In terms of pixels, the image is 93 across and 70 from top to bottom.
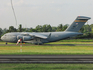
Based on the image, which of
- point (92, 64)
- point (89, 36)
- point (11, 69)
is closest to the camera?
point (11, 69)

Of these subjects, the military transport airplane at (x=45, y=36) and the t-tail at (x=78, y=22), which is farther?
the t-tail at (x=78, y=22)

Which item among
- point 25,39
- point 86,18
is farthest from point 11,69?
point 86,18

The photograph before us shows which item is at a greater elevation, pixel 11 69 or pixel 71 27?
pixel 71 27

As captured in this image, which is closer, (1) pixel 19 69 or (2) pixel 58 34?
(1) pixel 19 69

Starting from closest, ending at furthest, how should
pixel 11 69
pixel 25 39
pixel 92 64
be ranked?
pixel 11 69 → pixel 92 64 → pixel 25 39

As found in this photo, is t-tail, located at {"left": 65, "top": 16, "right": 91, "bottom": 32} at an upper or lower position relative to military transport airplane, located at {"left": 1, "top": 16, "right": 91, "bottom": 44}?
upper

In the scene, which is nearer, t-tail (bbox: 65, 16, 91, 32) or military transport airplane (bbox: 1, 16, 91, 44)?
military transport airplane (bbox: 1, 16, 91, 44)

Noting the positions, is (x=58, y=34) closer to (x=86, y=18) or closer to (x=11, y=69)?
(x=86, y=18)

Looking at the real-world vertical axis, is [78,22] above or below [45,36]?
above

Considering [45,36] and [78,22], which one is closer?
[45,36]

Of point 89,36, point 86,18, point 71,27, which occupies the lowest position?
point 89,36

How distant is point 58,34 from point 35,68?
94.3 feet

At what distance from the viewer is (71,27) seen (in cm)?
4069

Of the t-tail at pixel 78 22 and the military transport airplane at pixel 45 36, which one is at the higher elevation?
the t-tail at pixel 78 22
